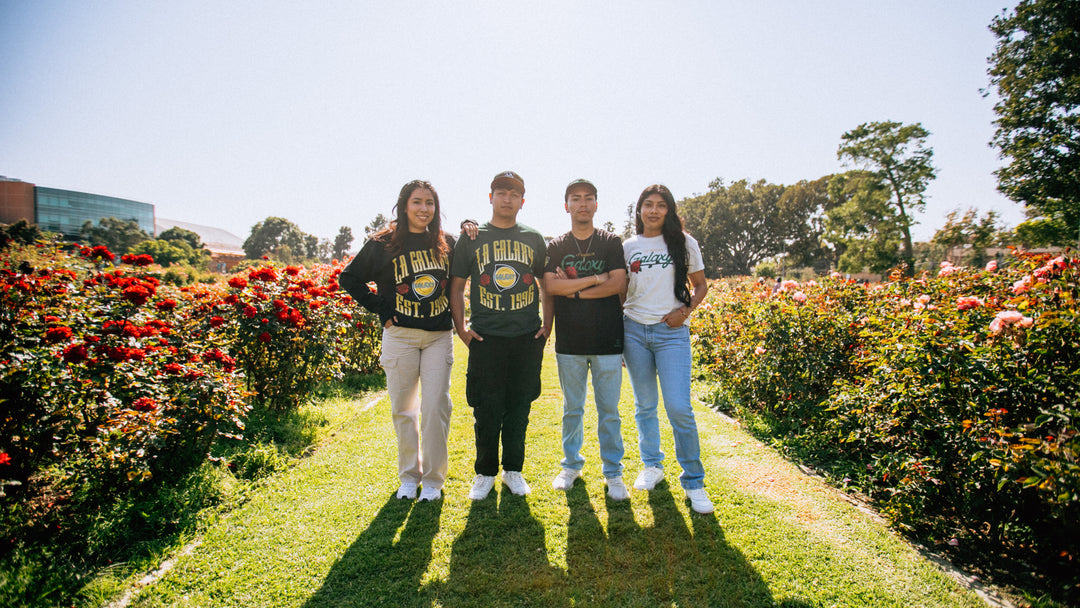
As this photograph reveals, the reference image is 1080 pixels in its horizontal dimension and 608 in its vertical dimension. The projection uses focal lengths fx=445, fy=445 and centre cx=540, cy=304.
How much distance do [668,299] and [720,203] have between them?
41854mm

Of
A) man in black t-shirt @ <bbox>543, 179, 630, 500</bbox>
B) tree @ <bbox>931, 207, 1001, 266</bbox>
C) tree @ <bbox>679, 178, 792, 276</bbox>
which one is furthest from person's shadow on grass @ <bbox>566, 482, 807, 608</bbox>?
tree @ <bbox>679, 178, 792, 276</bbox>

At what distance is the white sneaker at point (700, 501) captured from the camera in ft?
9.30

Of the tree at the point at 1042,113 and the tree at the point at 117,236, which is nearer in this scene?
the tree at the point at 1042,113

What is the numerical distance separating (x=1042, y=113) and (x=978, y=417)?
103 feet

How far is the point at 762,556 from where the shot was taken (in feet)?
7.97

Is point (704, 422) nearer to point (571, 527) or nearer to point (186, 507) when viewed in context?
point (571, 527)

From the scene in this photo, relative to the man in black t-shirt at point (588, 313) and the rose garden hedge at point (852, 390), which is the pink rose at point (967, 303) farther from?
the man in black t-shirt at point (588, 313)

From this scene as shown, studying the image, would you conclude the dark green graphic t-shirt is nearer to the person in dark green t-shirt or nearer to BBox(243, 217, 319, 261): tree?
the person in dark green t-shirt

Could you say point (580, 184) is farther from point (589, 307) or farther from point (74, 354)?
point (74, 354)

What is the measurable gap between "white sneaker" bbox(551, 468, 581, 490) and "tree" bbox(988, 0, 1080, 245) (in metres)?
28.6

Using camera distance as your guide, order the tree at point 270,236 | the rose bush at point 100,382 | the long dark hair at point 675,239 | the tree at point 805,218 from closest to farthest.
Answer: the rose bush at point 100,382 < the long dark hair at point 675,239 < the tree at point 805,218 < the tree at point 270,236

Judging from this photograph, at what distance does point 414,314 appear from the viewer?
9.79 ft

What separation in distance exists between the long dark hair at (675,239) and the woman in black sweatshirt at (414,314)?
152cm

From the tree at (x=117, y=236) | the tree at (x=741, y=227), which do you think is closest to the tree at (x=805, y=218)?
the tree at (x=741, y=227)
